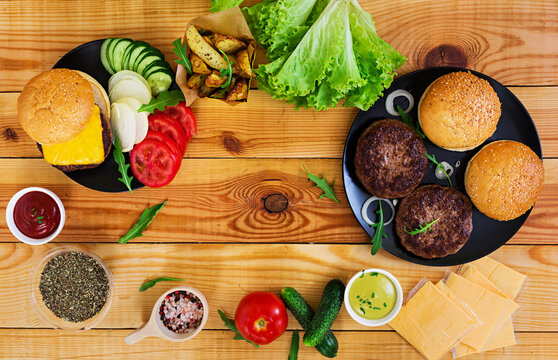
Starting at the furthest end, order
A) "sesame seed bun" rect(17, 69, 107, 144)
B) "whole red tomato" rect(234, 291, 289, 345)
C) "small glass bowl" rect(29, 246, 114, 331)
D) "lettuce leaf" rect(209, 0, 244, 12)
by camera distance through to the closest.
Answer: "small glass bowl" rect(29, 246, 114, 331)
"whole red tomato" rect(234, 291, 289, 345)
"lettuce leaf" rect(209, 0, 244, 12)
"sesame seed bun" rect(17, 69, 107, 144)

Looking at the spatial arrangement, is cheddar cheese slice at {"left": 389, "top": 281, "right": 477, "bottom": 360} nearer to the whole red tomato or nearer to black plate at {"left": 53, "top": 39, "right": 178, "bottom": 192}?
the whole red tomato

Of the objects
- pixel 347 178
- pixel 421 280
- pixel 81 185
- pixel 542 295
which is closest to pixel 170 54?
pixel 81 185

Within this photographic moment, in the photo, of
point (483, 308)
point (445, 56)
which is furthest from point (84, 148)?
point (483, 308)

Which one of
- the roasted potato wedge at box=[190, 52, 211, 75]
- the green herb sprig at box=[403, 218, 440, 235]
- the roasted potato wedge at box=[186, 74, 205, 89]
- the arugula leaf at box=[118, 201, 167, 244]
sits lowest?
the arugula leaf at box=[118, 201, 167, 244]

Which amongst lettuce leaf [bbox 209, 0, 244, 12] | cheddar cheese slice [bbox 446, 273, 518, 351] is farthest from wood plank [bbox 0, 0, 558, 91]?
cheddar cheese slice [bbox 446, 273, 518, 351]

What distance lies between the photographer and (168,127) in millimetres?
1707

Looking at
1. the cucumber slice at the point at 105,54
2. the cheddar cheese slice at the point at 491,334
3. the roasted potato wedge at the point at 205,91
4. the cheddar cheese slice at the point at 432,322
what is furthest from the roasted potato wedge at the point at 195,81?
the cheddar cheese slice at the point at 491,334

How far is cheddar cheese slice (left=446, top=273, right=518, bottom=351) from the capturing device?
6.09 feet

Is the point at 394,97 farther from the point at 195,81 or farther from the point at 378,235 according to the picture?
the point at 195,81

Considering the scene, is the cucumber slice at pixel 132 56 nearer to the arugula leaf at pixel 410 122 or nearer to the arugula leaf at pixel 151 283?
the arugula leaf at pixel 151 283

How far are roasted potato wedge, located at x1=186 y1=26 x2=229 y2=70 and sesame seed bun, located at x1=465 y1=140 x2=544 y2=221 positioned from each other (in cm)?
115

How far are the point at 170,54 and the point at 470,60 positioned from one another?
4.45 ft

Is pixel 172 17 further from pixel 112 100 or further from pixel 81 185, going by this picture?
pixel 81 185

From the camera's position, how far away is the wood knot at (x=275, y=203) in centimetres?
191
